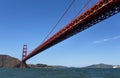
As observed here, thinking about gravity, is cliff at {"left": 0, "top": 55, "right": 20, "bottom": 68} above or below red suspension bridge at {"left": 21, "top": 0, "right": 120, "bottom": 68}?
above

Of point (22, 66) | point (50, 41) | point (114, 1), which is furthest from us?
point (22, 66)

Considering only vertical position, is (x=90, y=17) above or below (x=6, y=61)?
below

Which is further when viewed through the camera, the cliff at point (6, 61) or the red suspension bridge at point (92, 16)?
the cliff at point (6, 61)

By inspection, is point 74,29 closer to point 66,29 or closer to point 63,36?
point 66,29

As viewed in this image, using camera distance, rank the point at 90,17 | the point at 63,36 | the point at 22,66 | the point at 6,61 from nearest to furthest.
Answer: the point at 90,17, the point at 63,36, the point at 22,66, the point at 6,61

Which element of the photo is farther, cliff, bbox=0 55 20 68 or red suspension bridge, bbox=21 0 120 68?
cliff, bbox=0 55 20 68

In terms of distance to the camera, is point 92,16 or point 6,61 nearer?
point 92,16

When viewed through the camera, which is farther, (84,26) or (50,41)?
(50,41)

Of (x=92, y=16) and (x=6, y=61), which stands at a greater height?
(x=6, y=61)

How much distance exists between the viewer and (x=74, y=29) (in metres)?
26.3

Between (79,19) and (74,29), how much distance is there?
9.33ft

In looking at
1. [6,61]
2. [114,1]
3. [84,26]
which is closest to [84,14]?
[84,26]

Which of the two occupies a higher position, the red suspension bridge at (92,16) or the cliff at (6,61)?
the cliff at (6,61)

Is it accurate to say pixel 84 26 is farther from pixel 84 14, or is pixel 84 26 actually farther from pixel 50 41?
pixel 50 41
